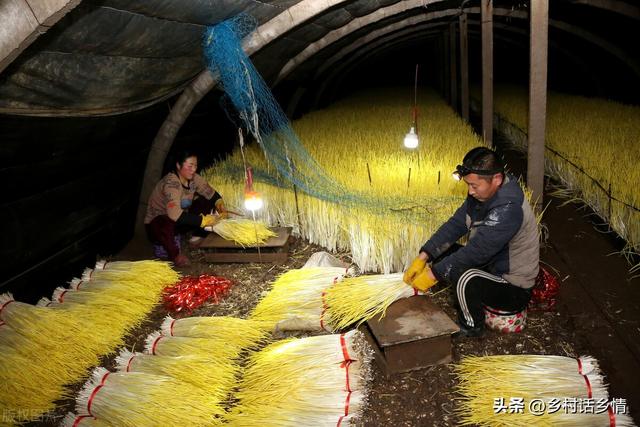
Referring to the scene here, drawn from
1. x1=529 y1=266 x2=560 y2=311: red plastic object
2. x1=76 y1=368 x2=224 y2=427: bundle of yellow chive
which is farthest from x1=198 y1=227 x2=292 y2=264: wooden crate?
x1=529 y1=266 x2=560 y2=311: red plastic object

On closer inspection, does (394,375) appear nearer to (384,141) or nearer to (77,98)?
(77,98)

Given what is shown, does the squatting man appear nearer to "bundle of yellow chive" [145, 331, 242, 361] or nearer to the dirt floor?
the dirt floor

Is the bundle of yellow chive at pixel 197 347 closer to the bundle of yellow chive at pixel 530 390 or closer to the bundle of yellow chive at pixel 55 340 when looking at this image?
the bundle of yellow chive at pixel 55 340

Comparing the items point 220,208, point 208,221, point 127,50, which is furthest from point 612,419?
point 220,208

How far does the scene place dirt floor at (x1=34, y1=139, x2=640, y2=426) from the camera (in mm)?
2225

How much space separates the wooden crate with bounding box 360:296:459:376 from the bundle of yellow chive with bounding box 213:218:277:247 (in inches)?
67.2

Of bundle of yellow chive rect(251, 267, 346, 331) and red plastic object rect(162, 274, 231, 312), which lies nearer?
bundle of yellow chive rect(251, 267, 346, 331)

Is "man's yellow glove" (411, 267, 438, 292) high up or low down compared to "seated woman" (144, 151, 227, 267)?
down

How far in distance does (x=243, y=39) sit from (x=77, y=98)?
5.55ft

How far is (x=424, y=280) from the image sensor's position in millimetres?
2562

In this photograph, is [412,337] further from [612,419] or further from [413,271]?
[612,419]

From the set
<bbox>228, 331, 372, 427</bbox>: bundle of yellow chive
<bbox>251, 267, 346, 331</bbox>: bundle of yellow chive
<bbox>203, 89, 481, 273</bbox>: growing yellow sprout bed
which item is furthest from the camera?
<bbox>203, 89, 481, 273</bbox>: growing yellow sprout bed

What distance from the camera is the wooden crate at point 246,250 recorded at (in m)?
3.96

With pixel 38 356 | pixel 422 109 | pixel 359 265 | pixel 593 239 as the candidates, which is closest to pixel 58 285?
pixel 38 356
